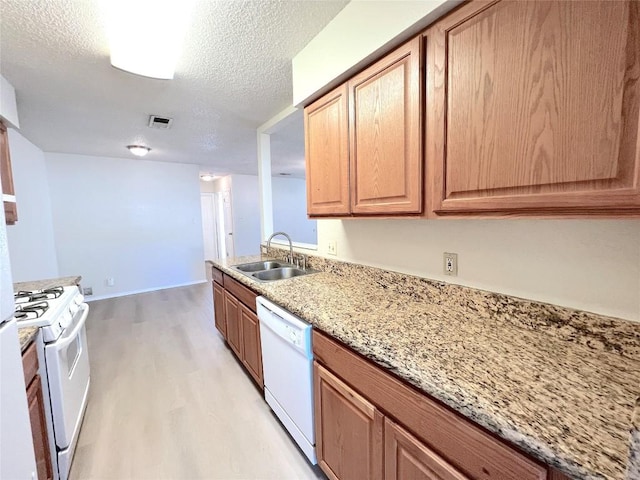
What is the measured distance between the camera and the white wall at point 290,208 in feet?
22.0

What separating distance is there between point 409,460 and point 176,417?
167cm

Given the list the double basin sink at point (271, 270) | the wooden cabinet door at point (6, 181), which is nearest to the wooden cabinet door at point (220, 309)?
the double basin sink at point (271, 270)

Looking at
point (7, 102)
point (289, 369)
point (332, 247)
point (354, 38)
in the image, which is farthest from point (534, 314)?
point (7, 102)

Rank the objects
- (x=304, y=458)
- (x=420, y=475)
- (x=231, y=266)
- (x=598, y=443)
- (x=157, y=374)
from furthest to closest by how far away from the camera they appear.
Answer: (x=231, y=266), (x=157, y=374), (x=304, y=458), (x=420, y=475), (x=598, y=443)

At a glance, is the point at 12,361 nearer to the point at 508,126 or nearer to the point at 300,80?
the point at 508,126

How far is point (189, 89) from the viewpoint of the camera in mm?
2123

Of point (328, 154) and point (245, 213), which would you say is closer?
point (328, 154)

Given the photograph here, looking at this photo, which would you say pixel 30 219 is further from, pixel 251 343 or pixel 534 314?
pixel 534 314

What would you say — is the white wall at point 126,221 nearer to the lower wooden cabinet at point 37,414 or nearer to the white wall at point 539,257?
the lower wooden cabinet at point 37,414

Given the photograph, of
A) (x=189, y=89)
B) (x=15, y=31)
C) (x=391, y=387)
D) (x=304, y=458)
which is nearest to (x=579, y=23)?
(x=391, y=387)

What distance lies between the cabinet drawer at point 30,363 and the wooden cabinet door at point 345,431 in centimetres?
121

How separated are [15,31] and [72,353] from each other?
1792mm

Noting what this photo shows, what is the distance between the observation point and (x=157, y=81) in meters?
1.97

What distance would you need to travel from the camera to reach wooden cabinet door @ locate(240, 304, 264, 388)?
6.25ft
